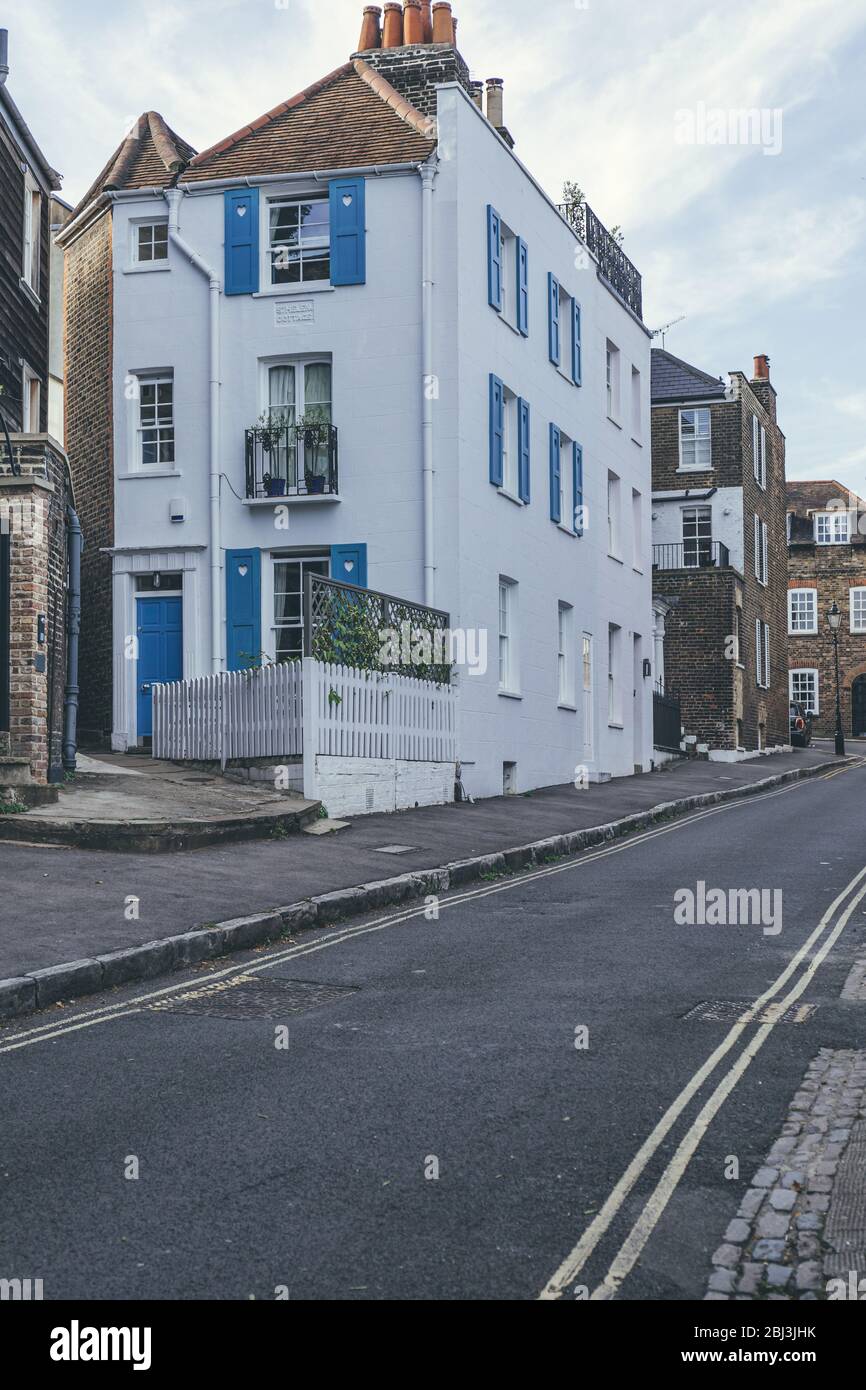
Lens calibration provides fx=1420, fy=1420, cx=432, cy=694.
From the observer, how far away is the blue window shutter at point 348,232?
2127cm

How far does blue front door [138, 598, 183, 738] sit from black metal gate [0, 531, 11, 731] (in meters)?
8.13

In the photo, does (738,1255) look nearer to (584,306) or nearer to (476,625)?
(476,625)

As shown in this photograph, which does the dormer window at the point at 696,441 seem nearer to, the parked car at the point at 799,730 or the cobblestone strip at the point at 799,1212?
the parked car at the point at 799,730

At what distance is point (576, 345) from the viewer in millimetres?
26391

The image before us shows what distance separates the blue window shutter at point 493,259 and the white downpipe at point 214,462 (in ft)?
13.7

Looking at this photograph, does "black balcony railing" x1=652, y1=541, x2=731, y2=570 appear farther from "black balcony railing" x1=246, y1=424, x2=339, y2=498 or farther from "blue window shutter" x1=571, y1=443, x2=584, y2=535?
"black balcony railing" x1=246, y1=424, x2=339, y2=498

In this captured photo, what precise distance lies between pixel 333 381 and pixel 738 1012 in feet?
52.4

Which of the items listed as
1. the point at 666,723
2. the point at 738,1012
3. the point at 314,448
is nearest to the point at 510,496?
the point at 314,448

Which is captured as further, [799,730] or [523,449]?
[799,730]

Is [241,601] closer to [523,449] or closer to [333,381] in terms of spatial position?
[333,381]

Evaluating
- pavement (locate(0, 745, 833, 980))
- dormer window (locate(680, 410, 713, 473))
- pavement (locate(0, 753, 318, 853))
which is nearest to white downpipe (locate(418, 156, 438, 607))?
pavement (locate(0, 745, 833, 980))

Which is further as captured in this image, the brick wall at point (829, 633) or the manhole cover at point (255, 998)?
the brick wall at point (829, 633)

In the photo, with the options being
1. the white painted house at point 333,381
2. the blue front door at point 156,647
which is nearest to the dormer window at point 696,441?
the white painted house at point 333,381
